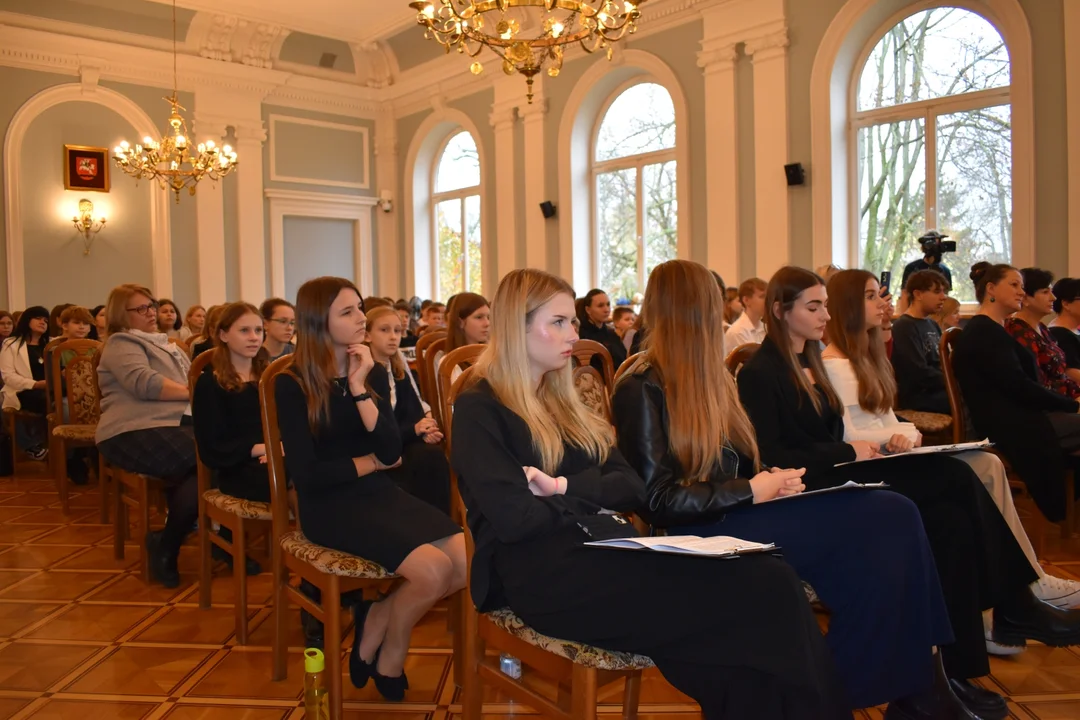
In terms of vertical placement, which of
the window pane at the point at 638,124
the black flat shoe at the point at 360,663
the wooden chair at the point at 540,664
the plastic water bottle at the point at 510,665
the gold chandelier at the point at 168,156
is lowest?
the black flat shoe at the point at 360,663

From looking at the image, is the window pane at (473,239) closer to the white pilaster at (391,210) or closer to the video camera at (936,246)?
the white pilaster at (391,210)

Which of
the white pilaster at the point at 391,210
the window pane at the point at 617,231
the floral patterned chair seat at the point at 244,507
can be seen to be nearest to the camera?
the floral patterned chair seat at the point at 244,507

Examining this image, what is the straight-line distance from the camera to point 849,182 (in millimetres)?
7250

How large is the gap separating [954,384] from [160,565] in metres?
3.46

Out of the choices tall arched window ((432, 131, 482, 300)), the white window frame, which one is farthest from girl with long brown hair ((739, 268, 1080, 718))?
tall arched window ((432, 131, 482, 300))

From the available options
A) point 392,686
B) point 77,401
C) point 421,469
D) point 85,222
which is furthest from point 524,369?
point 85,222

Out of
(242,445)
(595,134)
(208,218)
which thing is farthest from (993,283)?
(208,218)

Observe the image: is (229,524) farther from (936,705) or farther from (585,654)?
(936,705)

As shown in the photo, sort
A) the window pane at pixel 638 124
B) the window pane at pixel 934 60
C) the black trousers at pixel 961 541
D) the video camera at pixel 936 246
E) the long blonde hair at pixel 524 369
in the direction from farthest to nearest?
the window pane at pixel 638 124 < the window pane at pixel 934 60 < the video camera at pixel 936 246 < the black trousers at pixel 961 541 < the long blonde hair at pixel 524 369

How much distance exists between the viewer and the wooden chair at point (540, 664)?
5.22 feet

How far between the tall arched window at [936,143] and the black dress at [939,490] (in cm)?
485

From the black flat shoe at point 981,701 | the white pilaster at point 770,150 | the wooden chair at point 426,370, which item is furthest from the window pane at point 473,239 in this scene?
the black flat shoe at point 981,701

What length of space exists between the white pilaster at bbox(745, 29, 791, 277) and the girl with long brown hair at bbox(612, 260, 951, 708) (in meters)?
5.53

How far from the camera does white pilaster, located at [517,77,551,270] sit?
9500 mm
